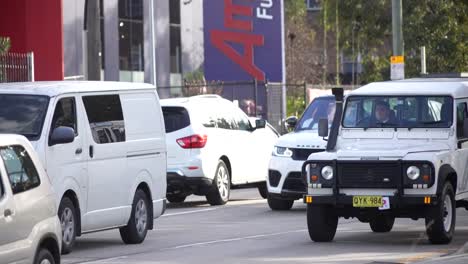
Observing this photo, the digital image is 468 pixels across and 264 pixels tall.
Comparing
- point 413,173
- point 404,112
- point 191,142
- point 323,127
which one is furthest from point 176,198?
point 413,173

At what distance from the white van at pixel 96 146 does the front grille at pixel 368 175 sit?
272cm

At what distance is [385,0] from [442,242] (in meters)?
30.1

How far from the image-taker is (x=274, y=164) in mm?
20766

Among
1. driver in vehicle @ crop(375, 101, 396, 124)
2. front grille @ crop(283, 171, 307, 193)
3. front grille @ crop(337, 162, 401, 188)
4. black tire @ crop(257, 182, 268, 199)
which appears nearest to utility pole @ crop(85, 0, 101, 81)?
black tire @ crop(257, 182, 268, 199)

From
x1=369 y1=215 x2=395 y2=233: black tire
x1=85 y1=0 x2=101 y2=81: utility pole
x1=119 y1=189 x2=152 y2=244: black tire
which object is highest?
x1=85 y1=0 x2=101 y2=81: utility pole

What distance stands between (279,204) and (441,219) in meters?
6.49

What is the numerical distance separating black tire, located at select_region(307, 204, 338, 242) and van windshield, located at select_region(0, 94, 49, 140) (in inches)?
138

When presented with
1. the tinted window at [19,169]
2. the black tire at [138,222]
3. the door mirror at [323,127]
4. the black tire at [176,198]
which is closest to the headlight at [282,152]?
the door mirror at [323,127]

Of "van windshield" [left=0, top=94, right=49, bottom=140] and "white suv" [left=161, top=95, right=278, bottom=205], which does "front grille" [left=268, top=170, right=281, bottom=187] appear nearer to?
"white suv" [left=161, top=95, right=278, bottom=205]

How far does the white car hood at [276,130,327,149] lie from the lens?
20.5 metres

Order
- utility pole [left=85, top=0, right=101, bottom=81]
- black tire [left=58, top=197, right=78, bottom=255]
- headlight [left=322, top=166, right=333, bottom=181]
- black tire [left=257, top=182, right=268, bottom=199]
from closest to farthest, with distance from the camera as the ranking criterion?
black tire [left=58, top=197, right=78, bottom=255]
headlight [left=322, top=166, right=333, bottom=181]
black tire [left=257, top=182, right=268, bottom=199]
utility pole [left=85, top=0, right=101, bottom=81]

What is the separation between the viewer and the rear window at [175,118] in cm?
2217

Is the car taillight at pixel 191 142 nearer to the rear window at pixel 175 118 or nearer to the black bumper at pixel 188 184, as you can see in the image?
the rear window at pixel 175 118

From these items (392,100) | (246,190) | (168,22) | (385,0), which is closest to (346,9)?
(385,0)
